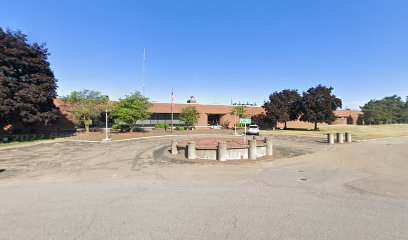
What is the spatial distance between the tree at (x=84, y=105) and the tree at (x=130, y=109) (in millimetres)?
2629

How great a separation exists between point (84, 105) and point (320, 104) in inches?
1594

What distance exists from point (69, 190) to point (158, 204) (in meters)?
3.63

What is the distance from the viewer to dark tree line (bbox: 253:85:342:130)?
140 feet

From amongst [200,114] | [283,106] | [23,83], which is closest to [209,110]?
[200,114]

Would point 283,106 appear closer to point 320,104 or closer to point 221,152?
point 320,104

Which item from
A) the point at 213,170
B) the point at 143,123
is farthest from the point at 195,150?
the point at 143,123

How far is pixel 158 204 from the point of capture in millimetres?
6375

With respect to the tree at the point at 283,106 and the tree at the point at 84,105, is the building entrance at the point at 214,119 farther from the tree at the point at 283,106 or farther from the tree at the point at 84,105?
the tree at the point at 84,105

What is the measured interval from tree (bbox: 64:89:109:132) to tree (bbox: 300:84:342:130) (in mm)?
36864

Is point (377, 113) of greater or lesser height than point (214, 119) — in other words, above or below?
above

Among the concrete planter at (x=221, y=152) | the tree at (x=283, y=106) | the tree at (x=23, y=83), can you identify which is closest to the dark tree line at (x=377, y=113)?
the tree at (x=283, y=106)

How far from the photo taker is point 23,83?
24031 millimetres

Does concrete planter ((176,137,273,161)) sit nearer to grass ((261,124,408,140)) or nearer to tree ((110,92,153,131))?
tree ((110,92,153,131))

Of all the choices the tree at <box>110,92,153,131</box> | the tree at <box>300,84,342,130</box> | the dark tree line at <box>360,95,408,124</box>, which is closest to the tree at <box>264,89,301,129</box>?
the tree at <box>300,84,342,130</box>
